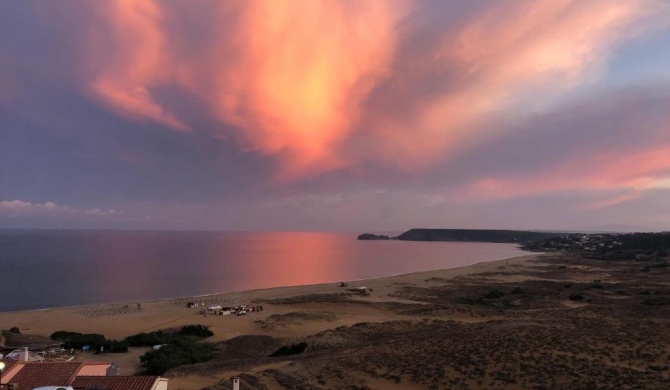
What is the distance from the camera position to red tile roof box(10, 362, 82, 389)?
48.8 feet

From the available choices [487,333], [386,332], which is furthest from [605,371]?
[386,332]

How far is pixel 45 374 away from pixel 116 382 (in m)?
2.69

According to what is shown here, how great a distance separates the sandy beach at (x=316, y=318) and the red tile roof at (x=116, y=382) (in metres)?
3.51

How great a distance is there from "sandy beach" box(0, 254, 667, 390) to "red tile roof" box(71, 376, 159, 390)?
351 centimetres

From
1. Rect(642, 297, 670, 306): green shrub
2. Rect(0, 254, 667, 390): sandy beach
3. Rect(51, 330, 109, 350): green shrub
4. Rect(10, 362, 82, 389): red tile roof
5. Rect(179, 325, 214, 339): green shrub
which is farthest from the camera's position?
Rect(642, 297, 670, 306): green shrub

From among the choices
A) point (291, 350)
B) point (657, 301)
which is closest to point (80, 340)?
point (291, 350)

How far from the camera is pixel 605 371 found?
17938mm

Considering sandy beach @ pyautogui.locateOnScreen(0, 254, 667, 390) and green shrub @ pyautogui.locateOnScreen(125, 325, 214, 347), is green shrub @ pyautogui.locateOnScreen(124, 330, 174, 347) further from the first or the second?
sandy beach @ pyautogui.locateOnScreen(0, 254, 667, 390)

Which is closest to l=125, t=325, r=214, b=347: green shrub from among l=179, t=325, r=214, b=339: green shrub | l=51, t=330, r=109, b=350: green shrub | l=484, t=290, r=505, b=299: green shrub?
l=179, t=325, r=214, b=339: green shrub

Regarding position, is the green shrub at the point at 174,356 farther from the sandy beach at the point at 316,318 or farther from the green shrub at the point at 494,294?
the green shrub at the point at 494,294

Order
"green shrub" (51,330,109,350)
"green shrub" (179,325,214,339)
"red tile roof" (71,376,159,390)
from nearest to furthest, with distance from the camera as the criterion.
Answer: "red tile roof" (71,376,159,390) → "green shrub" (51,330,109,350) → "green shrub" (179,325,214,339)

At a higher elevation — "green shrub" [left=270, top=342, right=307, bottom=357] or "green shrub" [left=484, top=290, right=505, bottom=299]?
"green shrub" [left=484, top=290, right=505, bottom=299]

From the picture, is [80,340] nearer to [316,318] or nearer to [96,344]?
[96,344]

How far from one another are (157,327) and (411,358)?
81.1ft
